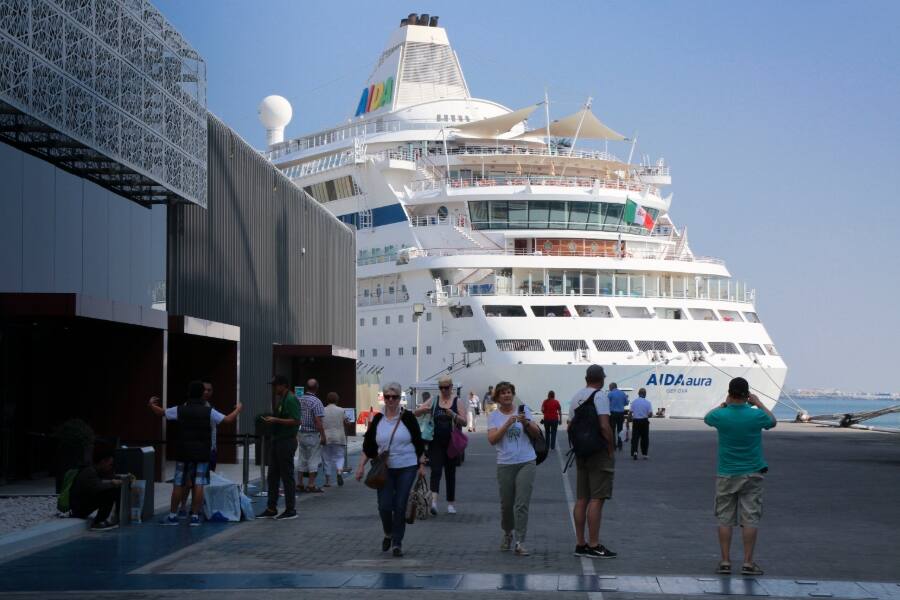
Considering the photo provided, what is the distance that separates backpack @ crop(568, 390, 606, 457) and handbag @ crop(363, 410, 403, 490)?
1.57 metres

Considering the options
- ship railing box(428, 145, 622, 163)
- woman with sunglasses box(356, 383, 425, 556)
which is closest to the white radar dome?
ship railing box(428, 145, 622, 163)

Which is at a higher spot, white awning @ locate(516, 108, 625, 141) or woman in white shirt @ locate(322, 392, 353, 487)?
white awning @ locate(516, 108, 625, 141)

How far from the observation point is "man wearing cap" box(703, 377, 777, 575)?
34.5 feet

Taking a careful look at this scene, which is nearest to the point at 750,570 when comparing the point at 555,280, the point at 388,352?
the point at 555,280

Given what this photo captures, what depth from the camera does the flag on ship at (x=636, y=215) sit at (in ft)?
193

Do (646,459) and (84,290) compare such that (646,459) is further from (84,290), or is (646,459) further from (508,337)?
(508,337)

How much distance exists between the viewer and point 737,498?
10.6 metres

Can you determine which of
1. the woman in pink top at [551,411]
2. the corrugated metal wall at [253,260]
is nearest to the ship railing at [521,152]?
the corrugated metal wall at [253,260]

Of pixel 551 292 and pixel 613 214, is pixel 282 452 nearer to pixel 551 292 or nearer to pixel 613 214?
pixel 551 292

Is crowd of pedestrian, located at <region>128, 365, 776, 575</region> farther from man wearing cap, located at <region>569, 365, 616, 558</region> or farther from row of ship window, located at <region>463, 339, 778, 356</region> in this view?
row of ship window, located at <region>463, 339, 778, 356</region>

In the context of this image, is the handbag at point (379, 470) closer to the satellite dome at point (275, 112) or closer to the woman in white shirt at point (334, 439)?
the woman in white shirt at point (334, 439)

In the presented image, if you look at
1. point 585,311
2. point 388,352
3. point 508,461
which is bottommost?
point 508,461

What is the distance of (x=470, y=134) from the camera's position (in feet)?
208

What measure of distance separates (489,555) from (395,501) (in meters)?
0.92
